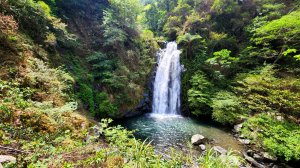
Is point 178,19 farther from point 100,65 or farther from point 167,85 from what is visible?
point 100,65

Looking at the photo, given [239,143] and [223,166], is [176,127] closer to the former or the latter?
[239,143]

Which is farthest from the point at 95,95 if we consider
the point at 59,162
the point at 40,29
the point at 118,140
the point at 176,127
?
the point at 59,162

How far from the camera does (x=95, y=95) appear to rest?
954cm

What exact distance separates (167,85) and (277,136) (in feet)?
27.6

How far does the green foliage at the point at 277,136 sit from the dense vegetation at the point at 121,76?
39 millimetres

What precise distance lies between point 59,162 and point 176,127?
26.7 ft

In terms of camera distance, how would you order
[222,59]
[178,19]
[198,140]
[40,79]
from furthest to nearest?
[178,19] < [222,59] < [198,140] < [40,79]

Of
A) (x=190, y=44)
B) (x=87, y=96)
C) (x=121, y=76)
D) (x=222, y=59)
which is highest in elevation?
(x=190, y=44)

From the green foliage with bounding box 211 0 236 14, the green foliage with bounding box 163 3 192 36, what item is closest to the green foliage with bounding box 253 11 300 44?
the green foliage with bounding box 211 0 236 14

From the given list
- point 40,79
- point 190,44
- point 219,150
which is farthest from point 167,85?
point 40,79

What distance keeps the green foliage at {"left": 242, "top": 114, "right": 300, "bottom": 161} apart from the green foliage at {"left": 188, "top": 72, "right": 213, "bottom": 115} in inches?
143

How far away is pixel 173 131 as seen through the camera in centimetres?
904

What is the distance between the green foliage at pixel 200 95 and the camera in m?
11.5

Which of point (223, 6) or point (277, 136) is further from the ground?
point (223, 6)
